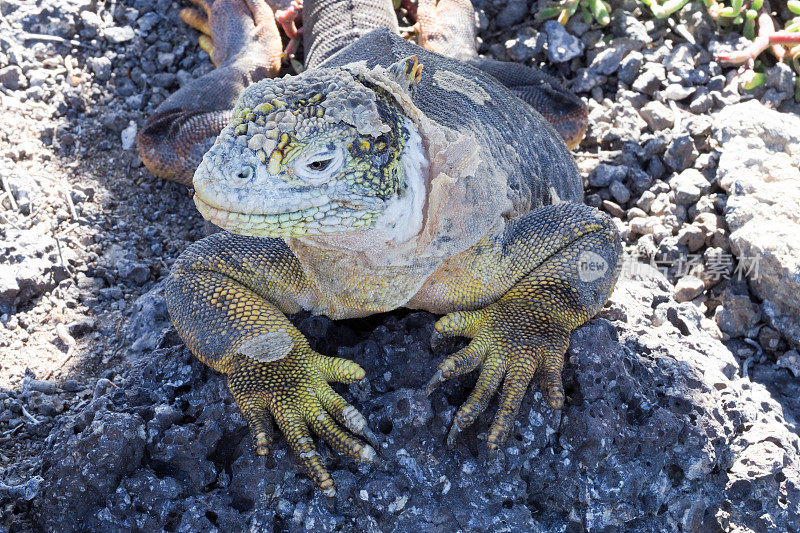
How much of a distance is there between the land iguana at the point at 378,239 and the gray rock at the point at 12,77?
2.50 metres

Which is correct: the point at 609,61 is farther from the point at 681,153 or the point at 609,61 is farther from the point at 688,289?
the point at 688,289

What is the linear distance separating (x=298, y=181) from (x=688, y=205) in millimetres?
3194

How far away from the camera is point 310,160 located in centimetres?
264

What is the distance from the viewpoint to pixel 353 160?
8.87ft

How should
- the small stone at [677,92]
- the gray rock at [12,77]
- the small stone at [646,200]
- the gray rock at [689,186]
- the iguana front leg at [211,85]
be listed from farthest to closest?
1. the small stone at [677,92]
2. the gray rock at [12,77]
3. the iguana front leg at [211,85]
4. the small stone at [646,200]
5. the gray rock at [689,186]

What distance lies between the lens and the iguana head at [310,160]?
8.53ft

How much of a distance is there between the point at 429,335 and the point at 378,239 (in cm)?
70

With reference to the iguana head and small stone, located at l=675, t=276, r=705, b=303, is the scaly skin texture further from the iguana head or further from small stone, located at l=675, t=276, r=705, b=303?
the iguana head

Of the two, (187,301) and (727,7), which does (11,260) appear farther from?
(727,7)

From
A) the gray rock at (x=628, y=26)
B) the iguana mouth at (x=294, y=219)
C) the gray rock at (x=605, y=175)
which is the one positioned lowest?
the gray rock at (x=605, y=175)

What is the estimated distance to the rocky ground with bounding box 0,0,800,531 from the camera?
3049mm

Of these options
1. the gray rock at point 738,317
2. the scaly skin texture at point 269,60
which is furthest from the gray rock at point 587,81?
the gray rock at point 738,317

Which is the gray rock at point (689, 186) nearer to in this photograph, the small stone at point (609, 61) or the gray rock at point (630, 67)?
the gray rock at point (630, 67)

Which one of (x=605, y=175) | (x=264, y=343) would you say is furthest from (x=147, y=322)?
(x=605, y=175)
